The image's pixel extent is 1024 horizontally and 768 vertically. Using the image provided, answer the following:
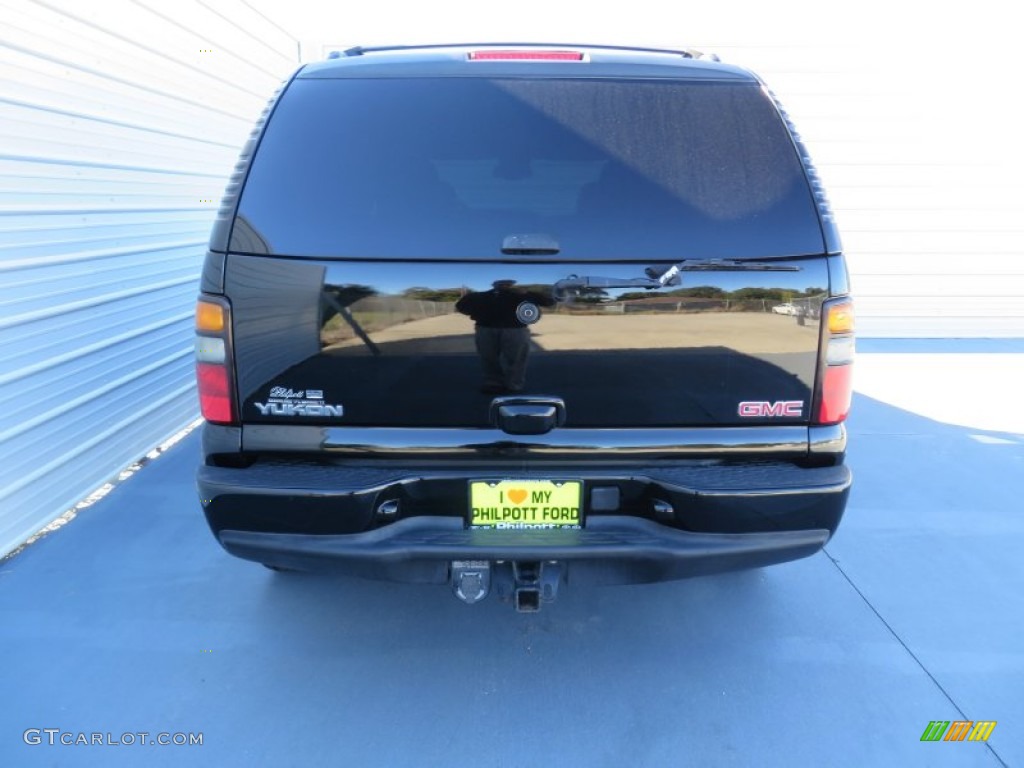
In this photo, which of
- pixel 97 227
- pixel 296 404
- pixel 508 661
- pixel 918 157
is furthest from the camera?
pixel 918 157

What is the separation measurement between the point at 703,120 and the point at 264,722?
2.39 meters

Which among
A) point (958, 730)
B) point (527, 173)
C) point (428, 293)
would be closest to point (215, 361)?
point (428, 293)

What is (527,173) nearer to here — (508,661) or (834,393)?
(834,393)

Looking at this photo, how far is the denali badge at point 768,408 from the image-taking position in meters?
2.04

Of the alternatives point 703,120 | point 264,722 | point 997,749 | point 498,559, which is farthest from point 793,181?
point 264,722

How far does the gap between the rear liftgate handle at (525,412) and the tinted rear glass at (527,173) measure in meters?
0.44

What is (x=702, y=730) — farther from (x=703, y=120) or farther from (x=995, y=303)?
(x=995, y=303)

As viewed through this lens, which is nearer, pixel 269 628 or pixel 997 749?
pixel 997 749

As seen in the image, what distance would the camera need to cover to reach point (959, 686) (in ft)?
7.64

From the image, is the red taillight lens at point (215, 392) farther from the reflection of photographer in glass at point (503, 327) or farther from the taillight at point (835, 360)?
the taillight at point (835, 360)

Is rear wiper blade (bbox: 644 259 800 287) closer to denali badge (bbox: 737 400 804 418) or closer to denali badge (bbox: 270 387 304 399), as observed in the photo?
denali badge (bbox: 737 400 804 418)

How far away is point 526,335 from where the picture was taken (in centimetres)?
196

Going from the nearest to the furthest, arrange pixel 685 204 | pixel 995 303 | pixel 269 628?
1. pixel 685 204
2. pixel 269 628
3. pixel 995 303

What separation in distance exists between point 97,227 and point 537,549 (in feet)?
10.4
